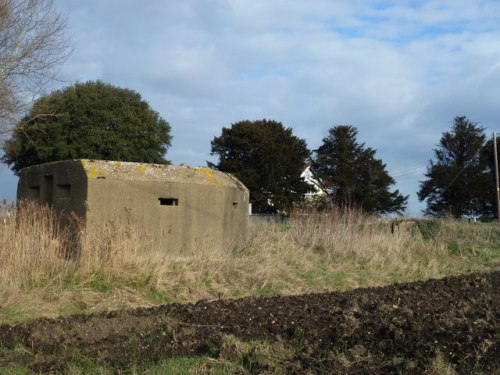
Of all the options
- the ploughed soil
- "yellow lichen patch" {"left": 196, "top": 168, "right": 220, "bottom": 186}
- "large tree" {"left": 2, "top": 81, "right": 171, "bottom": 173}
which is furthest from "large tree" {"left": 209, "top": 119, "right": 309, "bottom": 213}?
the ploughed soil

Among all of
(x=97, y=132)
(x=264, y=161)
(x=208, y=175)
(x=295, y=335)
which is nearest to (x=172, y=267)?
(x=208, y=175)

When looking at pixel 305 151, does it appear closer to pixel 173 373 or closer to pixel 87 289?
pixel 87 289

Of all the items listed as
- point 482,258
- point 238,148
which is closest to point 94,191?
point 482,258

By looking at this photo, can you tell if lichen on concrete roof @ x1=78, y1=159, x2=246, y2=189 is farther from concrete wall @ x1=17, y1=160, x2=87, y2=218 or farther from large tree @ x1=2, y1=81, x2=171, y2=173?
large tree @ x1=2, y1=81, x2=171, y2=173

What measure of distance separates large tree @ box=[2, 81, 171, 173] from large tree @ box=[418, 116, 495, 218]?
23.9 m

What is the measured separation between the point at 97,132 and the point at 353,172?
23060 mm

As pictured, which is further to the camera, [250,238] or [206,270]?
[250,238]

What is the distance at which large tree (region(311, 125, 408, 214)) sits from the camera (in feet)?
164

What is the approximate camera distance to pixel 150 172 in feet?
37.8

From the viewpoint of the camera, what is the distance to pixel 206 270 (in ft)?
33.6

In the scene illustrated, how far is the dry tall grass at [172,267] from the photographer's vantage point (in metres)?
8.40

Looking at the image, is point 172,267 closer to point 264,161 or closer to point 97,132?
point 97,132

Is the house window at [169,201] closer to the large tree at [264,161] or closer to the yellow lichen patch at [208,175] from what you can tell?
the yellow lichen patch at [208,175]

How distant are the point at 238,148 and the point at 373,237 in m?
34.2
